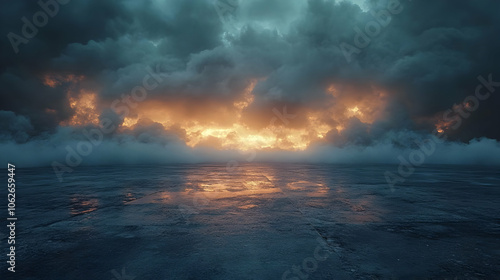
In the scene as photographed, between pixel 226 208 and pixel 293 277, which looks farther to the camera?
pixel 226 208

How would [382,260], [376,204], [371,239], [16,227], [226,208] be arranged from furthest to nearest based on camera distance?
[376,204], [226,208], [16,227], [371,239], [382,260]

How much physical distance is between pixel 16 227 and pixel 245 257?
16.3 feet

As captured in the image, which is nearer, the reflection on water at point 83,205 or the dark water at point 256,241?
the dark water at point 256,241

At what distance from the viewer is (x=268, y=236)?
4.21 metres

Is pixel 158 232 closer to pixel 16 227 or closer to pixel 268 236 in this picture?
pixel 268 236

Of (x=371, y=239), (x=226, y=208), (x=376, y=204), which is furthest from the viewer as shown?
(x=376, y=204)

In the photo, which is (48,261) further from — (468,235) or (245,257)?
(468,235)

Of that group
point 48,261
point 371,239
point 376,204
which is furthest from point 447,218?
point 48,261

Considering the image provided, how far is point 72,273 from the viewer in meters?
2.90

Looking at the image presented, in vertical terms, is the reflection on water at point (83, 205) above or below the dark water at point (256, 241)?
above

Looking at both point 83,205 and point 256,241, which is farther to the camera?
point 83,205

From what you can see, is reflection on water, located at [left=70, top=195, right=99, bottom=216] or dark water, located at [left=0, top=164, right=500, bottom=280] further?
reflection on water, located at [left=70, top=195, right=99, bottom=216]

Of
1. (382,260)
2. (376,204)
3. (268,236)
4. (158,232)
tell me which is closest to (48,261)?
(158,232)

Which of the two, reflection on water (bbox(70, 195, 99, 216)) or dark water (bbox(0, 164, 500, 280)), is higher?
reflection on water (bbox(70, 195, 99, 216))
